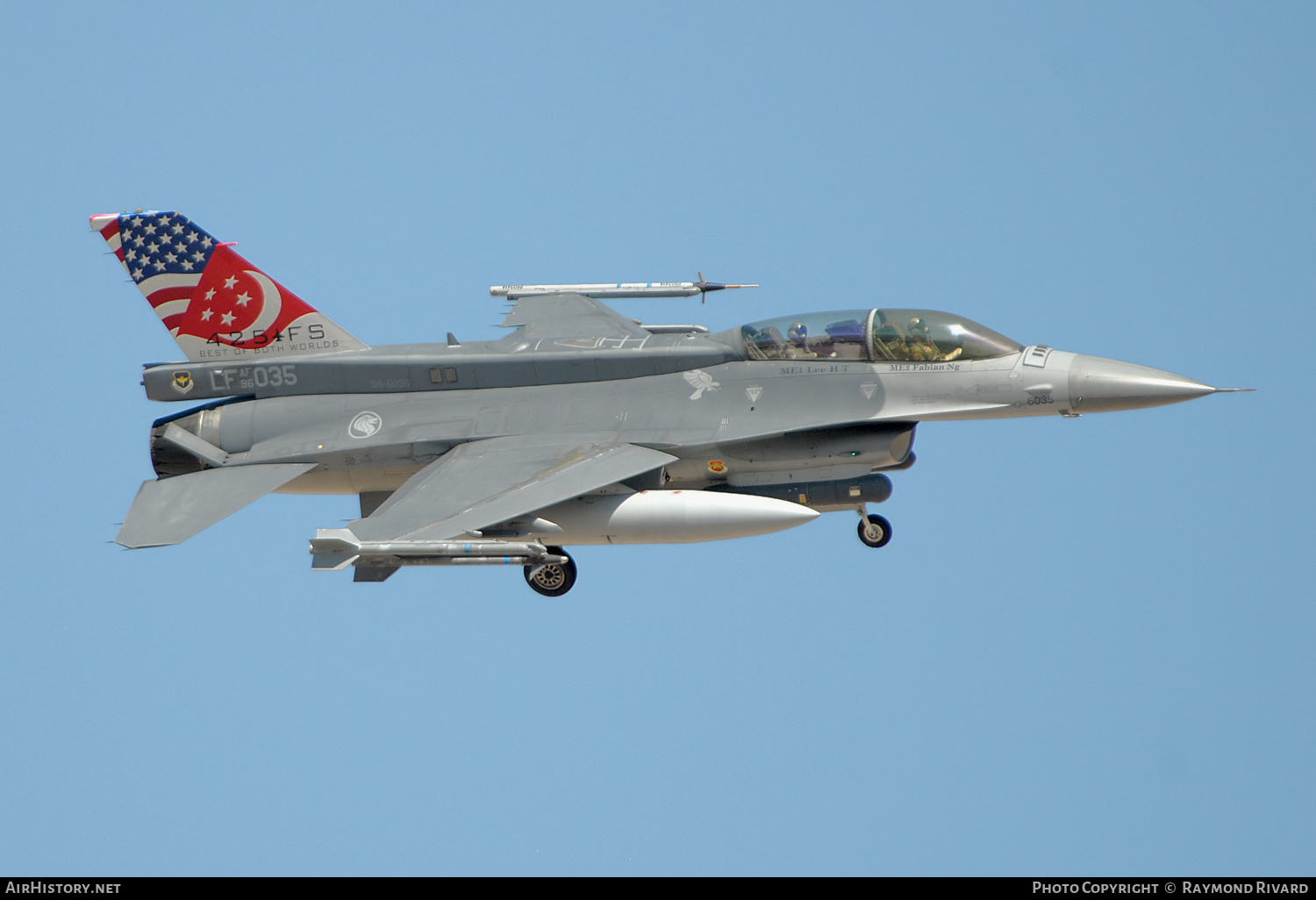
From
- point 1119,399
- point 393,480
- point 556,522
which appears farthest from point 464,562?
point 1119,399

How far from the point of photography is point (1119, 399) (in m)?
18.7

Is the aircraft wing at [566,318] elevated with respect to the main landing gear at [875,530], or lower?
elevated

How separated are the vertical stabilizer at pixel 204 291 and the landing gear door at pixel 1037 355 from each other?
8.36 metres

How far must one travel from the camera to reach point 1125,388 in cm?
1866

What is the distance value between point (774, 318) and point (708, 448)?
175 centimetres

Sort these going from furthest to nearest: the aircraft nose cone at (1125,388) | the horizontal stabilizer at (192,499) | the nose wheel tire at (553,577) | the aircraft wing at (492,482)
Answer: the nose wheel tire at (553,577), the horizontal stabilizer at (192,499), the aircraft nose cone at (1125,388), the aircraft wing at (492,482)

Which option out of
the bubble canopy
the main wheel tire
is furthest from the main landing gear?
the bubble canopy

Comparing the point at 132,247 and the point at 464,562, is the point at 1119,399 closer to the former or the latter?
the point at 464,562

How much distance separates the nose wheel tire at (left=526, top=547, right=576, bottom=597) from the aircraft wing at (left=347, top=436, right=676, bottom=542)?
1.09 m

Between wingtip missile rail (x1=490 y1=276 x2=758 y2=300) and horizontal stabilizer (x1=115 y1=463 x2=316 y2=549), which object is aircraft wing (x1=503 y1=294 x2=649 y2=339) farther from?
horizontal stabilizer (x1=115 y1=463 x2=316 y2=549)

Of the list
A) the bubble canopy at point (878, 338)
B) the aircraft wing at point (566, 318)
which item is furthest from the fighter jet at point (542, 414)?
the aircraft wing at point (566, 318)

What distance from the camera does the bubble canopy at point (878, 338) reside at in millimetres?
19000

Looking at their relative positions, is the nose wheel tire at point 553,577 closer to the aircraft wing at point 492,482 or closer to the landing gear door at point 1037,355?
the aircraft wing at point 492,482

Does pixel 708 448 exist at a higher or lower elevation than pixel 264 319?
lower
